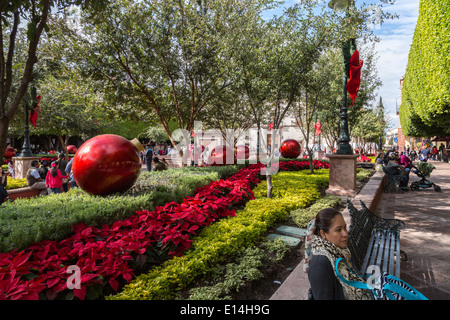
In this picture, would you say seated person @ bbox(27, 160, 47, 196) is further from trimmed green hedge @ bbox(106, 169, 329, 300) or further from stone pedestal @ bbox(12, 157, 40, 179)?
trimmed green hedge @ bbox(106, 169, 329, 300)

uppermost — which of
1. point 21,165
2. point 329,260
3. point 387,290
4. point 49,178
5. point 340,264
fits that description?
point 21,165

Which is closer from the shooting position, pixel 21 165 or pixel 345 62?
pixel 345 62

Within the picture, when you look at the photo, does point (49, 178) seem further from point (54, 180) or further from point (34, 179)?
point (34, 179)

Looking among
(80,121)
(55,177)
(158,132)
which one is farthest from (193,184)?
(158,132)

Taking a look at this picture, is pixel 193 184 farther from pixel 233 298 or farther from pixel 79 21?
pixel 79 21

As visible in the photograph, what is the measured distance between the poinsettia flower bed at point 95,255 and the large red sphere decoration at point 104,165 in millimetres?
1253

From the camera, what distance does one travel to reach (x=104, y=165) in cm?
554

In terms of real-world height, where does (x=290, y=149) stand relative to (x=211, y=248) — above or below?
above

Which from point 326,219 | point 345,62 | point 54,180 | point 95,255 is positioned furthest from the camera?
point 345,62

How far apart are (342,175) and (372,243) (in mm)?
4985

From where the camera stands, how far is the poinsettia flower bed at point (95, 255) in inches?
107

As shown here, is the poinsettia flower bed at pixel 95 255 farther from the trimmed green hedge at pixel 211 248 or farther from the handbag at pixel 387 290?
the handbag at pixel 387 290

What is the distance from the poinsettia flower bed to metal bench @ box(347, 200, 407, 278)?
2421 mm

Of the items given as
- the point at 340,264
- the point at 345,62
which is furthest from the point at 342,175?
the point at 340,264
